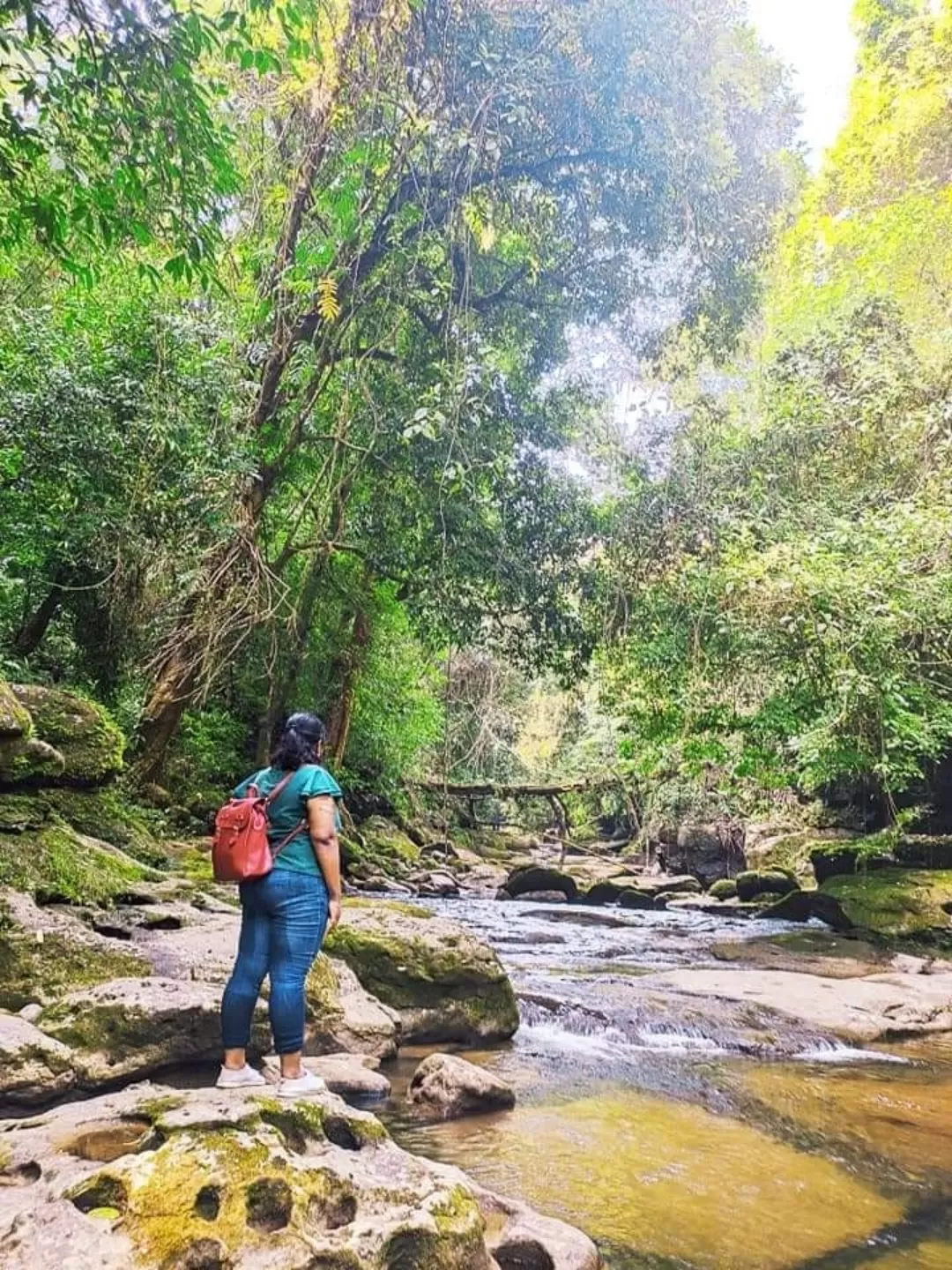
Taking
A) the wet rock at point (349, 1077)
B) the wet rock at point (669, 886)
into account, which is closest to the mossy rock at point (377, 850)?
the wet rock at point (669, 886)

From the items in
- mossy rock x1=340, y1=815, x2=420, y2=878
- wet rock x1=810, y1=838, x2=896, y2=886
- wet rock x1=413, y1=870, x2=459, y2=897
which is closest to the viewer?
wet rock x1=810, y1=838, x2=896, y2=886

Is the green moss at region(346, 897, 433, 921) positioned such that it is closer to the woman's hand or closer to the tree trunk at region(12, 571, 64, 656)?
the woman's hand

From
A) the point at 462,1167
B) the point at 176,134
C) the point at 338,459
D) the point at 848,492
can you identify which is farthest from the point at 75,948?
the point at 848,492

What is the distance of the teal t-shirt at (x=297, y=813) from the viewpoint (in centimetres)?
366

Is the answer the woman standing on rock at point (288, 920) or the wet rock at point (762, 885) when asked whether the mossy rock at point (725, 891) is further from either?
the woman standing on rock at point (288, 920)

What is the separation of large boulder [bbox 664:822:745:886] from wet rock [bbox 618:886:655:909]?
6.35m

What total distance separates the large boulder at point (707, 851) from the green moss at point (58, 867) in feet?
64.0

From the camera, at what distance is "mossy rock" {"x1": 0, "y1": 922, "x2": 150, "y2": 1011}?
15.4 ft

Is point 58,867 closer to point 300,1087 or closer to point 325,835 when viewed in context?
point 325,835

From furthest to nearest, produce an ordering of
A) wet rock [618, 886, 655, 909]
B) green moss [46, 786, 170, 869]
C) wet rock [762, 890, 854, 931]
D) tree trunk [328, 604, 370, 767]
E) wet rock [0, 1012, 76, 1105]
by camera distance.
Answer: wet rock [618, 886, 655, 909]
tree trunk [328, 604, 370, 767]
wet rock [762, 890, 854, 931]
green moss [46, 786, 170, 869]
wet rock [0, 1012, 76, 1105]

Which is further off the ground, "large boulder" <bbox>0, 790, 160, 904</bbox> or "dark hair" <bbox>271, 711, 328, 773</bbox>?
"dark hair" <bbox>271, 711, 328, 773</bbox>

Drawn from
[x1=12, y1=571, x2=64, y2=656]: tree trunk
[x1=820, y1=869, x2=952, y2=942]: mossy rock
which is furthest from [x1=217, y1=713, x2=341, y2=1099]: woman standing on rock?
[x1=820, y1=869, x2=952, y2=942]: mossy rock

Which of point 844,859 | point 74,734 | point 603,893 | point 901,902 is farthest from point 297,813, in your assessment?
point 603,893

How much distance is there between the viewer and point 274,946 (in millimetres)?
3619
